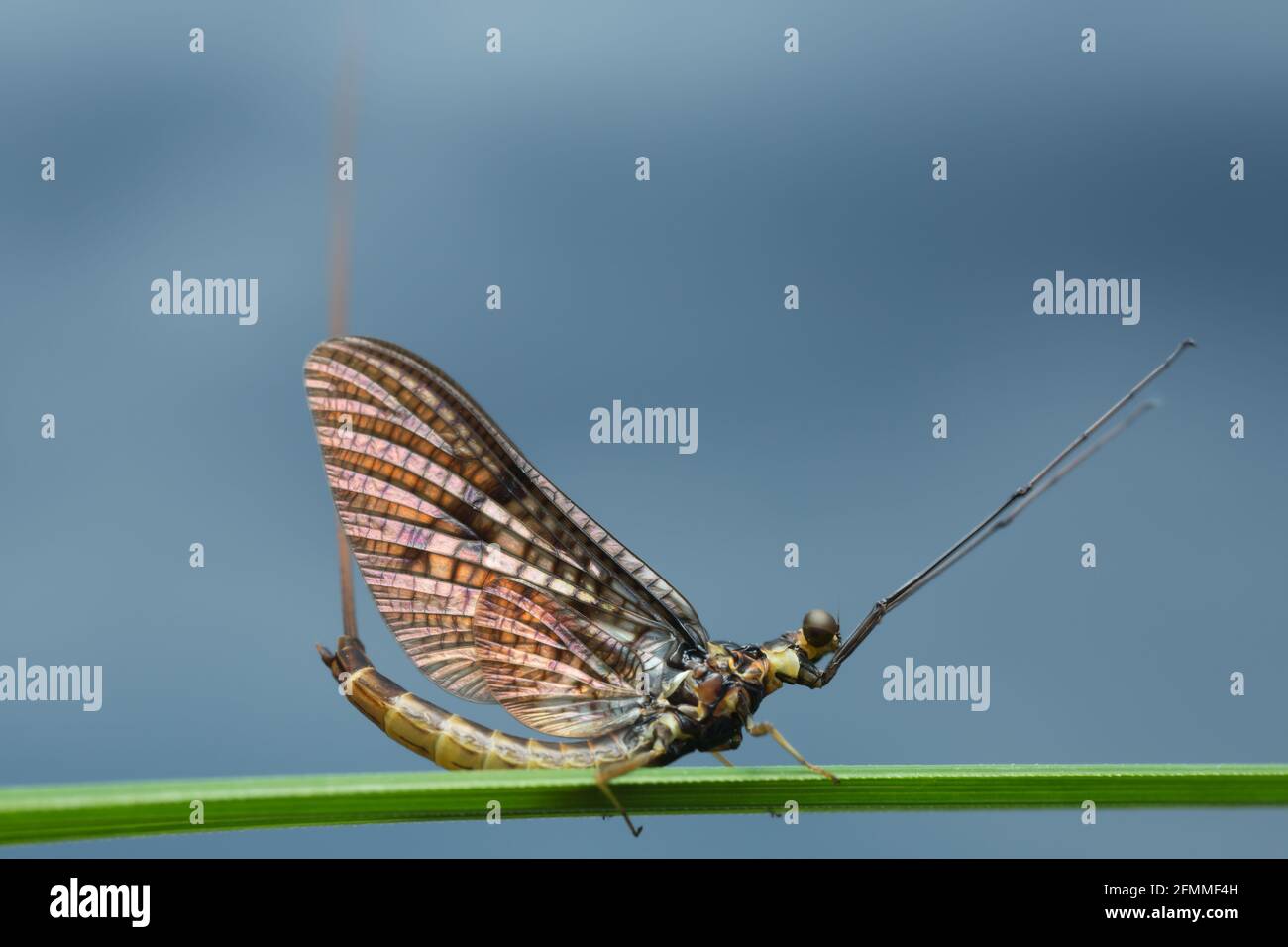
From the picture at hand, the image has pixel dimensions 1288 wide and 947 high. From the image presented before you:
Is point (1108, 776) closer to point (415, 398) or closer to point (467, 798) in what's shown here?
point (467, 798)

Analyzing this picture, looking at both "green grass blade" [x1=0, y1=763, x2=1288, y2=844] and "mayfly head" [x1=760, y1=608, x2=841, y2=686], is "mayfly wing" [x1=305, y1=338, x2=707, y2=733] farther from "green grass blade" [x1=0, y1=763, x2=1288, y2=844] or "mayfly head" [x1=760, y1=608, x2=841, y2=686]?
"green grass blade" [x1=0, y1=763, x2=1288, y2=844]

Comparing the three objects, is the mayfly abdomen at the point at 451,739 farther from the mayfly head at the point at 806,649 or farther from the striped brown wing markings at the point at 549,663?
the mayfly head at the point at 806,649

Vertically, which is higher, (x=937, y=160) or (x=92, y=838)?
(x=937, y=160)

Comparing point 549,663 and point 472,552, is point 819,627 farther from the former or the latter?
point 472,552

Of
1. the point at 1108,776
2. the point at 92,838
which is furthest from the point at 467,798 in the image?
the point at 1108,776

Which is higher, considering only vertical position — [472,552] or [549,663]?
[472,552]

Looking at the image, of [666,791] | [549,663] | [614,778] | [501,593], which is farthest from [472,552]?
[666,791]
